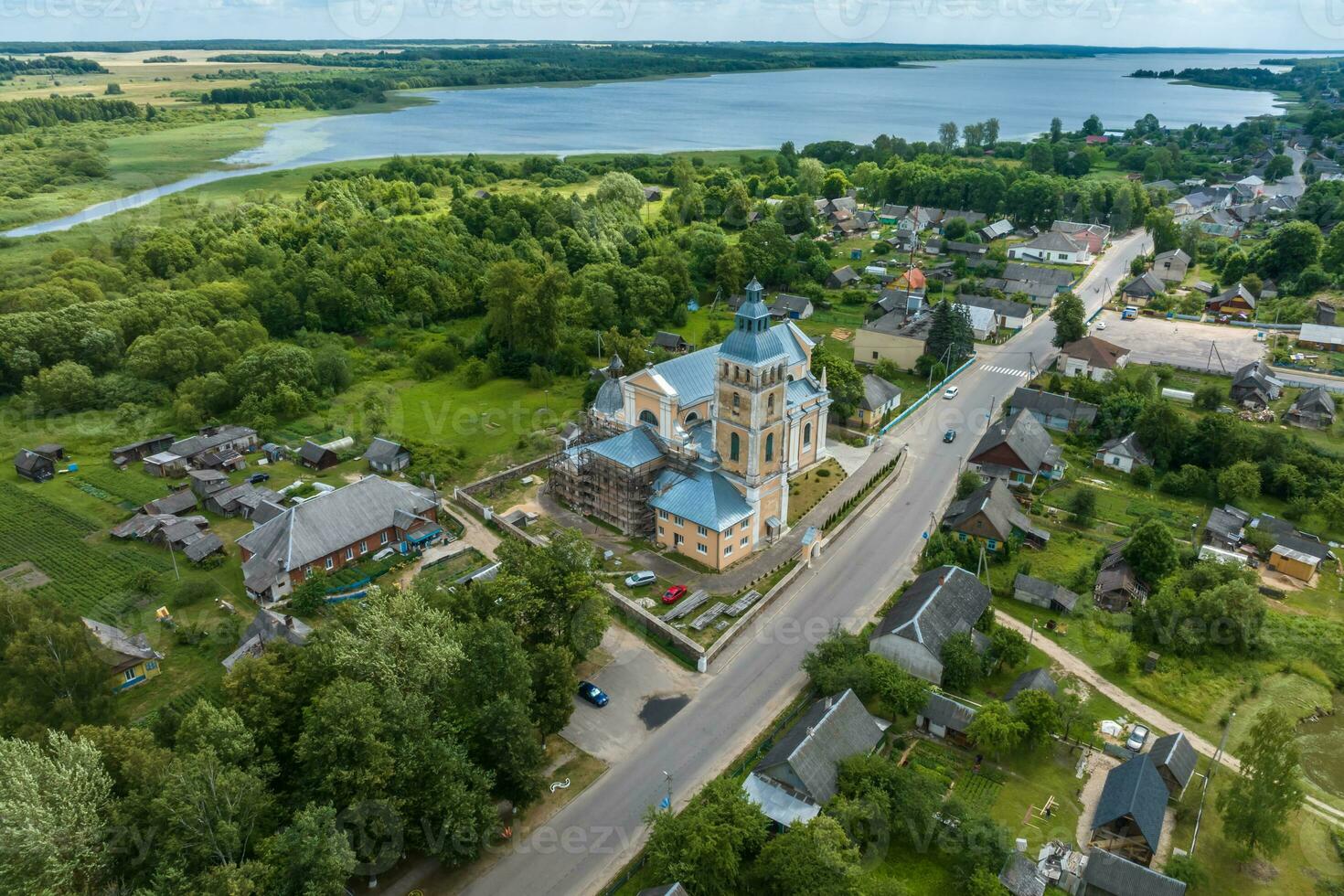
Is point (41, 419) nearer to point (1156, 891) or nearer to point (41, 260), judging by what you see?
point (41, 260)

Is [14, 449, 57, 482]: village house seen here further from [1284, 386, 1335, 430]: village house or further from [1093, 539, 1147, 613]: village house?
[1284, 386, 1335, 430]: village house

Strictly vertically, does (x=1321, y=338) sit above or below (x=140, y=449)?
above

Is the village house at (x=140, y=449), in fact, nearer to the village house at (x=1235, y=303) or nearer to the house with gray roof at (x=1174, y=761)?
the house with gray roof at (x=1174, y=761)

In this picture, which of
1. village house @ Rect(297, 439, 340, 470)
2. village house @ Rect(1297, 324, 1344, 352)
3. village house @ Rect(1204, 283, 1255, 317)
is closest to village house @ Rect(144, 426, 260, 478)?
village house @ Rect(297, 439, 340, 470)

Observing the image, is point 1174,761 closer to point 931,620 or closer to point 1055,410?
point 931,620

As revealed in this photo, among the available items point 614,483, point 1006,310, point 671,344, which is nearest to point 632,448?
point 614,483

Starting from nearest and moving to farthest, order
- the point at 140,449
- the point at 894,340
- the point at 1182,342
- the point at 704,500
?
1. the point at 704,500
2. the point at 140,449
3. the point at 894,340
4. the point at 1182,342
